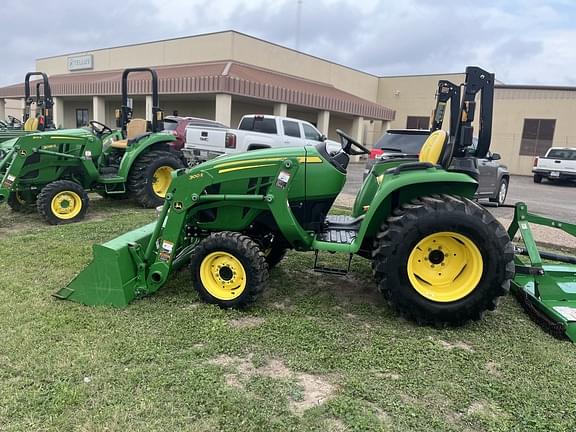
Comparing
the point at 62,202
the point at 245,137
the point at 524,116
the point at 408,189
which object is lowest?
the point at 62,202

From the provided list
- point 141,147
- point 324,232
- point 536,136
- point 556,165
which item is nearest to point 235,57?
point 141,147

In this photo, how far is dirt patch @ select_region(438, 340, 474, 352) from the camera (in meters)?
3.39

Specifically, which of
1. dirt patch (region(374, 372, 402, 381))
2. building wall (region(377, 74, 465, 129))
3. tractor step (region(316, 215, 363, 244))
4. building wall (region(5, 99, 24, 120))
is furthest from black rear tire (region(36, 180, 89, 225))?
building wall (region(5, 99, 24, 120))

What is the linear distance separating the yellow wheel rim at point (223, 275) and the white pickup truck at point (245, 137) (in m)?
8.69

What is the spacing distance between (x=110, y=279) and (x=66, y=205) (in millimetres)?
3952

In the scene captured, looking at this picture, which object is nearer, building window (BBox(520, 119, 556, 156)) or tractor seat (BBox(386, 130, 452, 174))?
tractor seat (BBox(386, 130, 452, 174))

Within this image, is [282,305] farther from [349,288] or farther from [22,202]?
[22,202]

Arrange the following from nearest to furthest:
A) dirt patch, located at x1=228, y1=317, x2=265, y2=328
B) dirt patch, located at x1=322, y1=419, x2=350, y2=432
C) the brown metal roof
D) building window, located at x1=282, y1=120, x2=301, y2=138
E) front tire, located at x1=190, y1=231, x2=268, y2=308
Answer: dirt patch, located at x1=322, y1=419, x2=350, y2=432, dirt patch, located at x1=228, y1=317, x2=265, y2=328, front tire, located at x1=190, y1=231, x2=268, y2=308, building window, located at x1=282, y1=120, x2=301, y2=138, the brown metal roof

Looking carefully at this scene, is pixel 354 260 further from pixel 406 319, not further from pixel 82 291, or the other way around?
pixel 82 291

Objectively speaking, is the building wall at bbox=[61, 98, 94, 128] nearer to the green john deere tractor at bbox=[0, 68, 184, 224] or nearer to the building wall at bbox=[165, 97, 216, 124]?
the building wall at bbox=[165, 97, 216, 124]

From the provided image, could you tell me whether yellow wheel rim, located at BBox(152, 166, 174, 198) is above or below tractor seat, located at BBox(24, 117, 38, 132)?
below

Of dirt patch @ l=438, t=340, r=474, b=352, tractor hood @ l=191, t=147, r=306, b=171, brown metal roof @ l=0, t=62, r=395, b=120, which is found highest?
brown metal roof @ l=0, t=62, r=395, b=120

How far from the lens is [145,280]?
13.1 ft

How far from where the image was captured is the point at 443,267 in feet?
12.2
